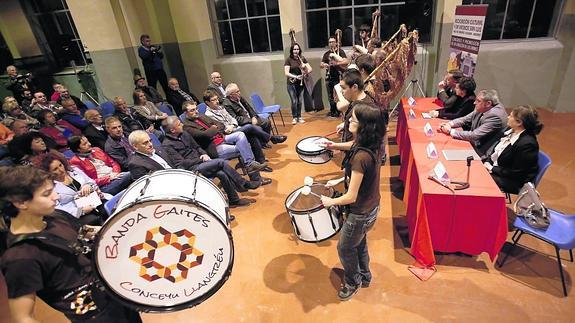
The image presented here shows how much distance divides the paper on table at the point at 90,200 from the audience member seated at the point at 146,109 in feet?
7.55

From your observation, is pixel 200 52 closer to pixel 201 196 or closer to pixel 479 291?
pixel 201 196

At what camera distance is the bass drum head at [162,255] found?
1734 mm

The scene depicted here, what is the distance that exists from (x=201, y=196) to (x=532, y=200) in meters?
2.62

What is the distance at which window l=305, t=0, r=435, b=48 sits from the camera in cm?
630

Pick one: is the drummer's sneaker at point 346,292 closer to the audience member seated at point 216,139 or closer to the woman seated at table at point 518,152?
the woman seated at table at point 518,152

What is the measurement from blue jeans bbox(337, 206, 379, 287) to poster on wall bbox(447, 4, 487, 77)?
147 inches

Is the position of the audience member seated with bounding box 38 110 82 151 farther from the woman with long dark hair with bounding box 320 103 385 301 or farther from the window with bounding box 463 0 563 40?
the window with bounding box 463 0 563 40

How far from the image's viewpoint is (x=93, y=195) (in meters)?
3.25

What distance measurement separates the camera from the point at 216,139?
454 cm

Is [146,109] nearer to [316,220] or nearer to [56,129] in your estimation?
[56,129]

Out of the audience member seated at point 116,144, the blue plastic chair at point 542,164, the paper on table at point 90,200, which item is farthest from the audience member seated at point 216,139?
the blue plastic chair at point 542,164

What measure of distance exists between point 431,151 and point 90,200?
350 centimetres

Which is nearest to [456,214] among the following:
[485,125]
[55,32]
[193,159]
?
[485,125]

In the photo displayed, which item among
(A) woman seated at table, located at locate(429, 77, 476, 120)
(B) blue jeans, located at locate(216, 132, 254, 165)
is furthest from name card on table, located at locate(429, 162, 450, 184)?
(B) blue jeans, located at locate(216, 132, 254, 165)
